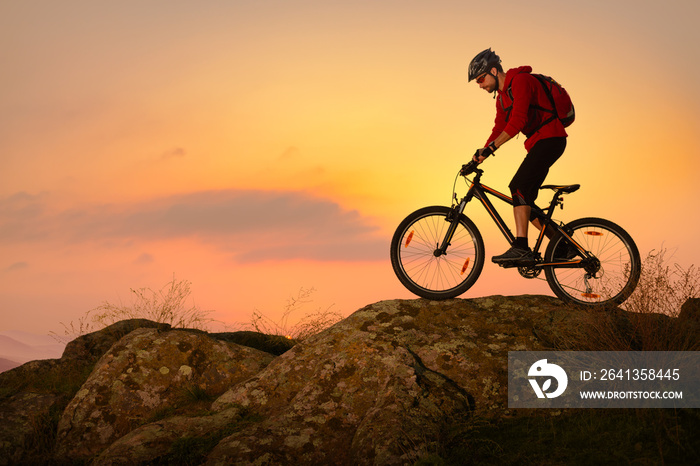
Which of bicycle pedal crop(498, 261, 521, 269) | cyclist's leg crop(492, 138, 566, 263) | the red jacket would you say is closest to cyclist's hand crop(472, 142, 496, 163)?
the red jacket

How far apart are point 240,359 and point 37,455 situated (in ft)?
9.64

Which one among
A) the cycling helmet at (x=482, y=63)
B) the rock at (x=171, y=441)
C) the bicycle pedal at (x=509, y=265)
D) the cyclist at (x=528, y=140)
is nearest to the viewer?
the rock at (x=171, y=441)

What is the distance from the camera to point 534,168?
25.5ft

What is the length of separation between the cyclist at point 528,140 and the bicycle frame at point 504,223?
18cm

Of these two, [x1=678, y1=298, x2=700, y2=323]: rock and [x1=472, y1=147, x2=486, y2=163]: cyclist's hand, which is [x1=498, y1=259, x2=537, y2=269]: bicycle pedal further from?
[x1=678, y1=298, x2=700, y2=323]: rock

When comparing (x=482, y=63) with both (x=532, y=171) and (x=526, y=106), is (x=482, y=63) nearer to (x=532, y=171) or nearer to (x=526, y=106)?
(x=526, y=106)

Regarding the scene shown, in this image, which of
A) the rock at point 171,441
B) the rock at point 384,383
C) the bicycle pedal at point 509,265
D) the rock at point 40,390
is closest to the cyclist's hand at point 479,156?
the bicycle pedal at point 509,265

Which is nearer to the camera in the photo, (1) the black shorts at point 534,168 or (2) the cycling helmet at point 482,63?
(1) the black shorts at point 534,168

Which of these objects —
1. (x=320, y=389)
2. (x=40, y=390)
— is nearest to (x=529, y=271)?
(x=320, y=389)

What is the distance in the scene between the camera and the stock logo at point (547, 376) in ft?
19.7

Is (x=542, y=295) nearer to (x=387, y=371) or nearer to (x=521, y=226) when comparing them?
(x=521, y=226)

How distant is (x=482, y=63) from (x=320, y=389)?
4.87 m

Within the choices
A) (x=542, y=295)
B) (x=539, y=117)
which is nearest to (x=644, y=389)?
(x=542, y=295)

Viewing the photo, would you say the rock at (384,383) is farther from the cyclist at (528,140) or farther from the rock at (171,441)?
the cyclist at (528,140)
